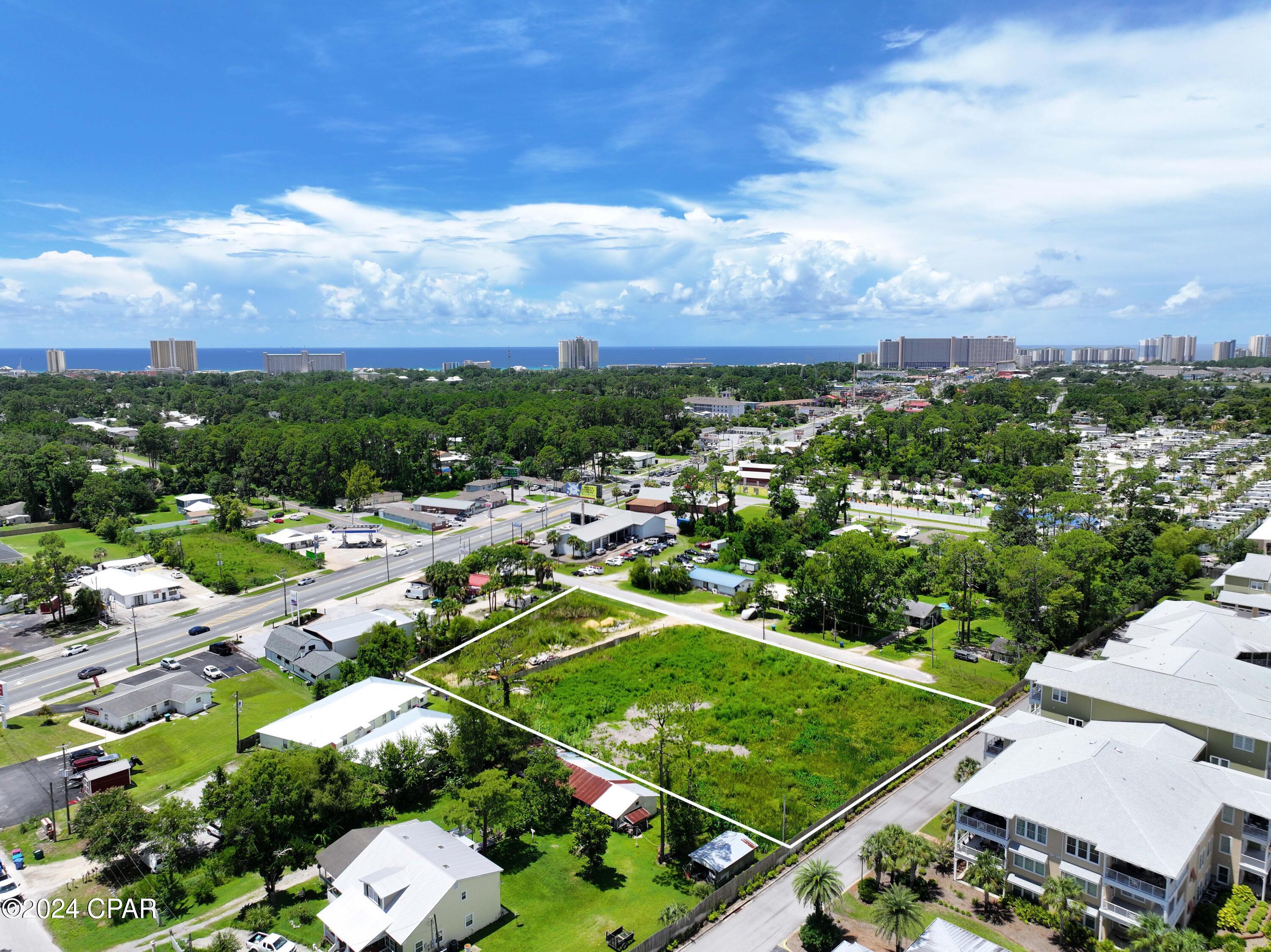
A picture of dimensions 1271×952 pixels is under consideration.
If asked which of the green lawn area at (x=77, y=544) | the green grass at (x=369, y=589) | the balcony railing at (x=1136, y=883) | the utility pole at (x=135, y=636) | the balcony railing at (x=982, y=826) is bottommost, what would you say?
the utility pole at (x=135, y=636)

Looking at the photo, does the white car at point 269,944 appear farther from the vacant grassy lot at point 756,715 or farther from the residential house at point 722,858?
the vacant grassy lot at point 756,715

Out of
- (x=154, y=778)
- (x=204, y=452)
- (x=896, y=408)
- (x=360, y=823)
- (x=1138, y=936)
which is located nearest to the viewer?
(x=1138, y=936)

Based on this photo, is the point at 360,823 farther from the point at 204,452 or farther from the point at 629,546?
the point at 204,452

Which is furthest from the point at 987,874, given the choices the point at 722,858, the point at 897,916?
the point at 722,858

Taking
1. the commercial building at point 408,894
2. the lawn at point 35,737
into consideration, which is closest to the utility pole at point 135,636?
the lawn at point 35,737

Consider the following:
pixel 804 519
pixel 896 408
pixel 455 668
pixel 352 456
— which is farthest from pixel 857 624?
pixel 896 408

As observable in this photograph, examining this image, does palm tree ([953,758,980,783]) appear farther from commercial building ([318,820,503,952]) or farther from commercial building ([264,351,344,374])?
commercial building ([264,351,344,374])
